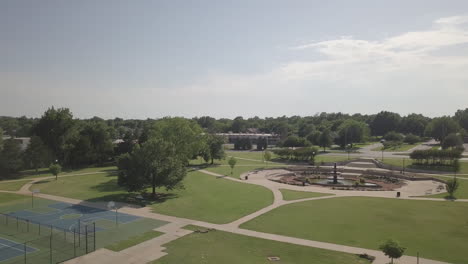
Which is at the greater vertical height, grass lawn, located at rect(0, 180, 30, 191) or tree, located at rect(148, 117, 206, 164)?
tree, located at rect(148, 117, 206, 164)

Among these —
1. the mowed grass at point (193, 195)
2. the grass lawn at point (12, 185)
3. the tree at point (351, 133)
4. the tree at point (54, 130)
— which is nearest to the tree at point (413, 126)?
the tree at point (351, 133)

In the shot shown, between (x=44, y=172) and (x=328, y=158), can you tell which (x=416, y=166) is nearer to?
(x=328, y=158)

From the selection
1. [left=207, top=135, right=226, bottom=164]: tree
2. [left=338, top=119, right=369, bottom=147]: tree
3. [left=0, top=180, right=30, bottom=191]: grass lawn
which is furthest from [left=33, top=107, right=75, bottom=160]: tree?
[left=338, top=119, right=369, bottom=147]: tree

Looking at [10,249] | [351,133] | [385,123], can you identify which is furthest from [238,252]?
[385,123]

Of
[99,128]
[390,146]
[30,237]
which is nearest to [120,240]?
[30,237]

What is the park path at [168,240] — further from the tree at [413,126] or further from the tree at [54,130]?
the tree at [413,126]

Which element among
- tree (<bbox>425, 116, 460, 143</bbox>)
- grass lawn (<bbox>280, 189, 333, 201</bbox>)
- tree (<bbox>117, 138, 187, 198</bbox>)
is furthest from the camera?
tree (<bbox>425, 116, 460, 143</bbox>)

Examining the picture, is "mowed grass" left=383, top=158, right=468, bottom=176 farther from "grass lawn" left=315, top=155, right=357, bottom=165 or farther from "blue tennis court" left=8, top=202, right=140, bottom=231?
"blue tennis court" left=8, top=202, right=140, bottom=231
